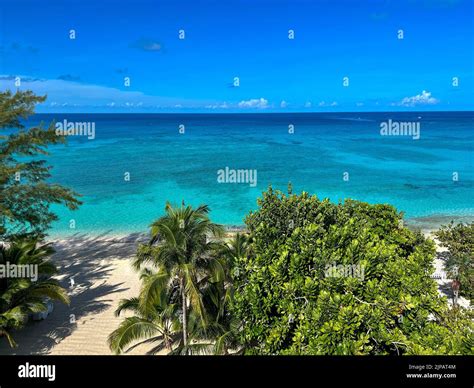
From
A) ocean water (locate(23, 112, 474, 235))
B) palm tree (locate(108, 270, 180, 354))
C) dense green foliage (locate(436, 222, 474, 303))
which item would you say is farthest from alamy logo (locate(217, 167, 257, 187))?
palm tree (locate(108, 270, 180, 354))

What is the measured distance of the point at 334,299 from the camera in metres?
6.82

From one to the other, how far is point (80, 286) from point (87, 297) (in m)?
1.48

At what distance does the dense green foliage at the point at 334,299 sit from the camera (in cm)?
657

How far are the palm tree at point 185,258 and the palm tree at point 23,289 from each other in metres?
3.67

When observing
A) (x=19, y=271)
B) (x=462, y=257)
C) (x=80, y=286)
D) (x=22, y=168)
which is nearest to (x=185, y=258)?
(x=19, y=271)

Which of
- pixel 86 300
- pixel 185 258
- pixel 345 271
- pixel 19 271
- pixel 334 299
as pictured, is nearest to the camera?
pixel 334 299

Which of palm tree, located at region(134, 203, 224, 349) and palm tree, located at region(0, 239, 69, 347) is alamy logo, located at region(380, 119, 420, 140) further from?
palm tree, located at region(0, 239, 69, 347)

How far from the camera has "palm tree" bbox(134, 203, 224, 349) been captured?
8547mm

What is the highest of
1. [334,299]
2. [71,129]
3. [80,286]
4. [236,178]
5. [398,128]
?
[398,128]

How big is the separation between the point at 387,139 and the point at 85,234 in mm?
75789

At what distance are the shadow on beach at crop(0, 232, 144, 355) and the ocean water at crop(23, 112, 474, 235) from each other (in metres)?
3.16
